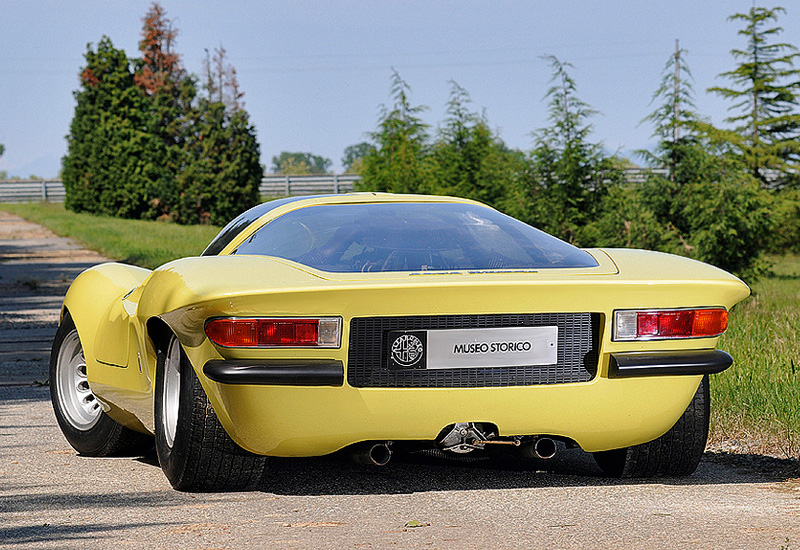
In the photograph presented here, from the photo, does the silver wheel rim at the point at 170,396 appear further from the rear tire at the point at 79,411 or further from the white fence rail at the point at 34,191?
the white fence rail at the point at 34,191

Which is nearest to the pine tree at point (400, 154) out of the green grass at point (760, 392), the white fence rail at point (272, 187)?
the green grass at point (760, 392)

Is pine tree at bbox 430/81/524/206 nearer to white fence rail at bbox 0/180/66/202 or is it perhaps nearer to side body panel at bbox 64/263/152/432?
side body panel at bbox 64/263/152/432

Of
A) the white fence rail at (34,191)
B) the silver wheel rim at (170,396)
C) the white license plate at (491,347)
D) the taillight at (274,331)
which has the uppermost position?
the taillight at (274,331)

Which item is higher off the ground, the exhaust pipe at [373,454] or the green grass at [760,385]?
the exhaust pipe at [373,454]

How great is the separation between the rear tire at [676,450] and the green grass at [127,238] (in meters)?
15.1

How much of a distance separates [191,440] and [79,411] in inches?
62.9

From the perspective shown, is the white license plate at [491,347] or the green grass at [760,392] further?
the green grass at [760,392]

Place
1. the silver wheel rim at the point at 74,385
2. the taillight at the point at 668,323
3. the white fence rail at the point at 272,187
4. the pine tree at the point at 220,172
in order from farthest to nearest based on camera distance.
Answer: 1. the white fence rail at the point at 272,187
2. the pine tree at the point at 220,172
3. the silver wheel rim at the point at 74,385
4. the taillight at the point at 668,323

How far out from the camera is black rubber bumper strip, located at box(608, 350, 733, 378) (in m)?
3.90

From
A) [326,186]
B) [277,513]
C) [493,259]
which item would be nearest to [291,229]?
[493,259]

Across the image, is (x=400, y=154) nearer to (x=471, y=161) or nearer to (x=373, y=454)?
(x=471, y=161)

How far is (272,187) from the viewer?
63.9 metres

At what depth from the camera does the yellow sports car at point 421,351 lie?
12.3 ft

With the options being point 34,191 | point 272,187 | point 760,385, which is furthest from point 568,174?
point 34,191
